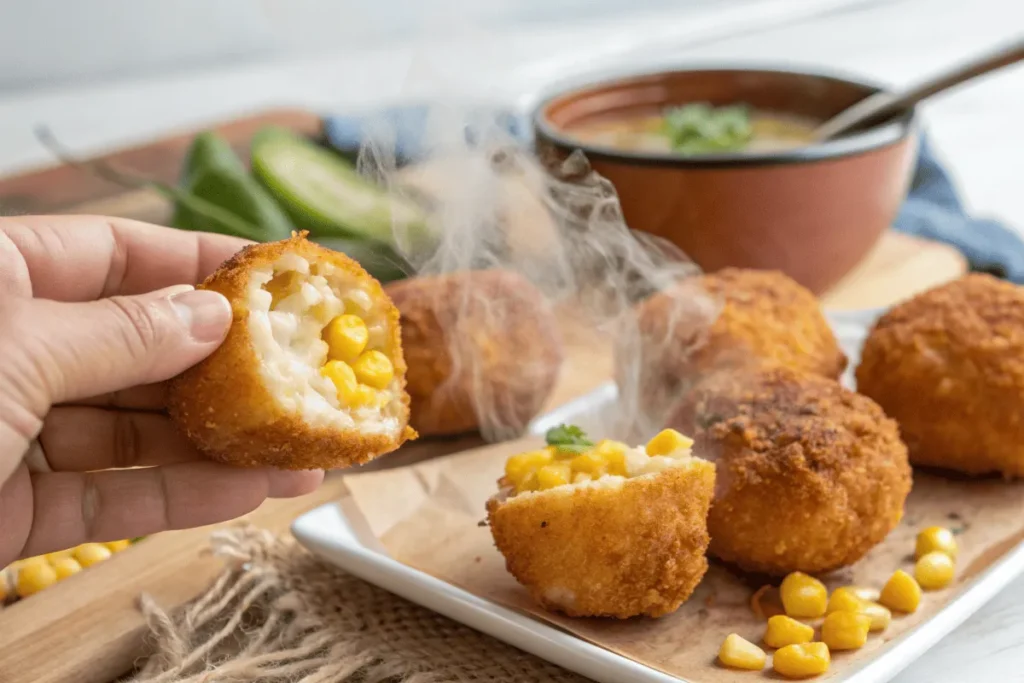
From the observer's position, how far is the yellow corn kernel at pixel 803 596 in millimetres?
2533

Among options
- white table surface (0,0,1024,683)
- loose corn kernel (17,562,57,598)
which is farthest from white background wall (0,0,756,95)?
loose corn kernel (17,562,57,598)

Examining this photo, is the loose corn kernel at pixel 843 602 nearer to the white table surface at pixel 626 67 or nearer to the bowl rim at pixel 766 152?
the bowl rim at pixel 766 152

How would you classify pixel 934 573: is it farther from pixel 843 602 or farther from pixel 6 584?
pixel 6 584

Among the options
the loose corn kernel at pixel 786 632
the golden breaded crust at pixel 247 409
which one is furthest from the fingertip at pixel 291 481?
the loose corn kernel at pixel 786 632

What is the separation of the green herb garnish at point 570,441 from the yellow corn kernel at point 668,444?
0.14m

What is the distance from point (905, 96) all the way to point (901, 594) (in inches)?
80.6

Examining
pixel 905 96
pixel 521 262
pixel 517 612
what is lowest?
pixel 517 612

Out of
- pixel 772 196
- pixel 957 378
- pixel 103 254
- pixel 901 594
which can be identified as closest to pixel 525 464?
pixel 901 594

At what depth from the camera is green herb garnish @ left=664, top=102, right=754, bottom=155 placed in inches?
159

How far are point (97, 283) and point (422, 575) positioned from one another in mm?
1017

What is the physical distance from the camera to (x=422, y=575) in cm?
257

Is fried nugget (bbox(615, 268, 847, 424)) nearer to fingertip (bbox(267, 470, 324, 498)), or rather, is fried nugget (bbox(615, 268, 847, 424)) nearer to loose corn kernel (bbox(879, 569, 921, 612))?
loose corn kernel (bbox(879, 569, 921, 612))

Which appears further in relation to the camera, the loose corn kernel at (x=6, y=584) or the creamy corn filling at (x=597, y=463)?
the loose corn kernel at (x=6, y=584)

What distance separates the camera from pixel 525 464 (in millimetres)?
2578
